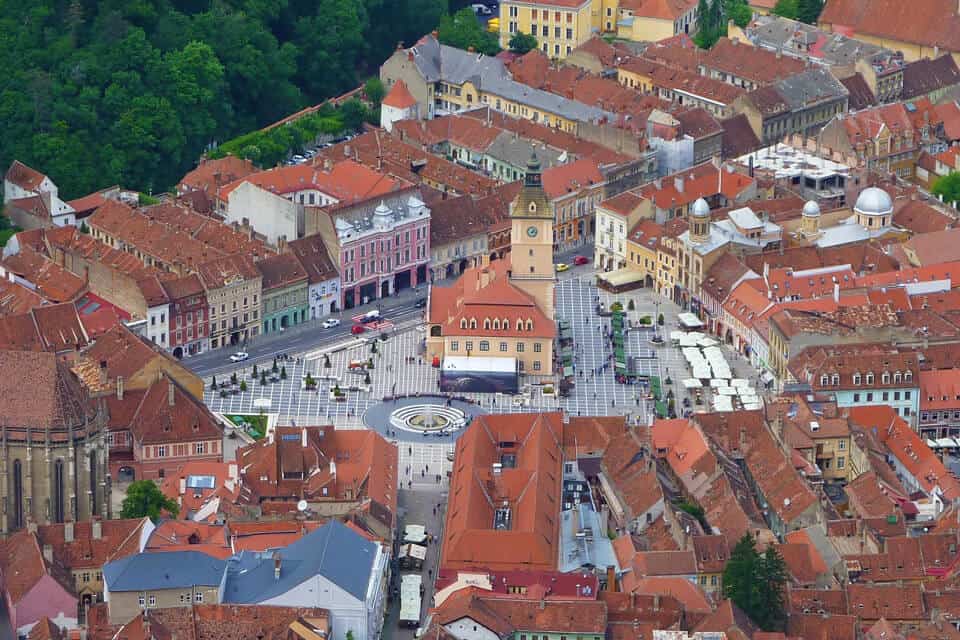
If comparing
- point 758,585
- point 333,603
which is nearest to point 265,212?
point 333,603

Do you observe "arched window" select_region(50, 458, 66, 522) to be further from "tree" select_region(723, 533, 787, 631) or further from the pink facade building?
the pink facade building

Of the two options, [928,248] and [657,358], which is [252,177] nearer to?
[657,358]

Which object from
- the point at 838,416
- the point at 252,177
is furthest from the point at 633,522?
the point at 252,177

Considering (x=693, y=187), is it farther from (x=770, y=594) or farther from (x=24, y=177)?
(x=770, y=594)

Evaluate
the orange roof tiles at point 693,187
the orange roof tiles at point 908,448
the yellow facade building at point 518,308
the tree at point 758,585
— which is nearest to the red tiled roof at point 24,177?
the yellow facade building at point 518,308

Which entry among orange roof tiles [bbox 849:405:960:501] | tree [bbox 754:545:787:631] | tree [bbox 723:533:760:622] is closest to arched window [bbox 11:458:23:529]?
tree [bbox 723:533:760:622]

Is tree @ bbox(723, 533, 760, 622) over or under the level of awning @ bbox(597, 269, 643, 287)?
under
